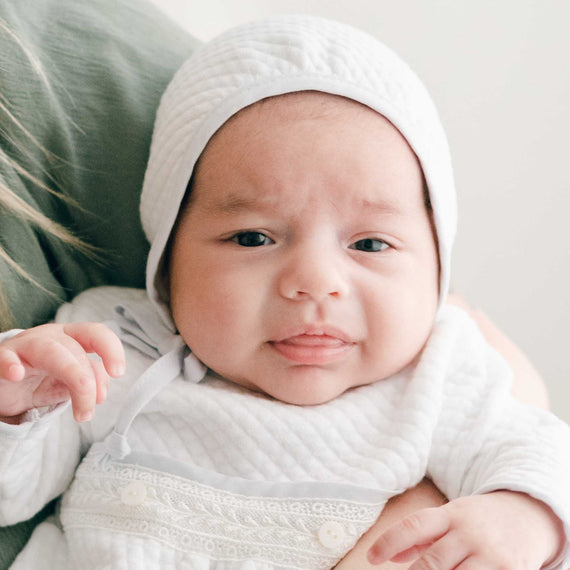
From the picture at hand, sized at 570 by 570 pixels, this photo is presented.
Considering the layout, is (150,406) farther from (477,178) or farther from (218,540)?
(477,178)

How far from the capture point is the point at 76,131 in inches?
39.2

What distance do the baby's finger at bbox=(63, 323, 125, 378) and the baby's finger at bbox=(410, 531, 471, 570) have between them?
334 millimetres

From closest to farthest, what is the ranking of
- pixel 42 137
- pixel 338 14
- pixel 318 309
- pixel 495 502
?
pixel 495 502, pixel 318 309, pixel 42 137, pixel 338 14

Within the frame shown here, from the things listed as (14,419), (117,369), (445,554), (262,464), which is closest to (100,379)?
(117,369)

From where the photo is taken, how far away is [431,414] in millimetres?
865

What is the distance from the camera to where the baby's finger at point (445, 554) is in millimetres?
663

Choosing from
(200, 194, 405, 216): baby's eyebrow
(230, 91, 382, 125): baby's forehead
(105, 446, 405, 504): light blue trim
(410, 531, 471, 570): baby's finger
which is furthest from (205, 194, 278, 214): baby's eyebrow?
(410, 531, 471, 570): baby's finger

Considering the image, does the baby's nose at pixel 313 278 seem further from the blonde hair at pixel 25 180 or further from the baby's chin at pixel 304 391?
the blonde hair at pixel 25 180

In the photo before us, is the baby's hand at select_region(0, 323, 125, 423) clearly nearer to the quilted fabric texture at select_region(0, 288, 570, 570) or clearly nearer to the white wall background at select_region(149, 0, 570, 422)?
the quilted fabric texture at select_region(0, 288, 570, 570)

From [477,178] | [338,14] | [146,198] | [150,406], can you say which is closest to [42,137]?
[146,198]

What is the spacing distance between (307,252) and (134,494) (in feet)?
1.13

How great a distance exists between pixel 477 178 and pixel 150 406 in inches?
41.1

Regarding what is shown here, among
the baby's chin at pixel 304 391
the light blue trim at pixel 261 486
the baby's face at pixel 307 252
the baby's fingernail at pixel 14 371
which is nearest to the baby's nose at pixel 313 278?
the baby's face at pixel 307 252

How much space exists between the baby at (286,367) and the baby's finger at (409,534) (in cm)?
12
